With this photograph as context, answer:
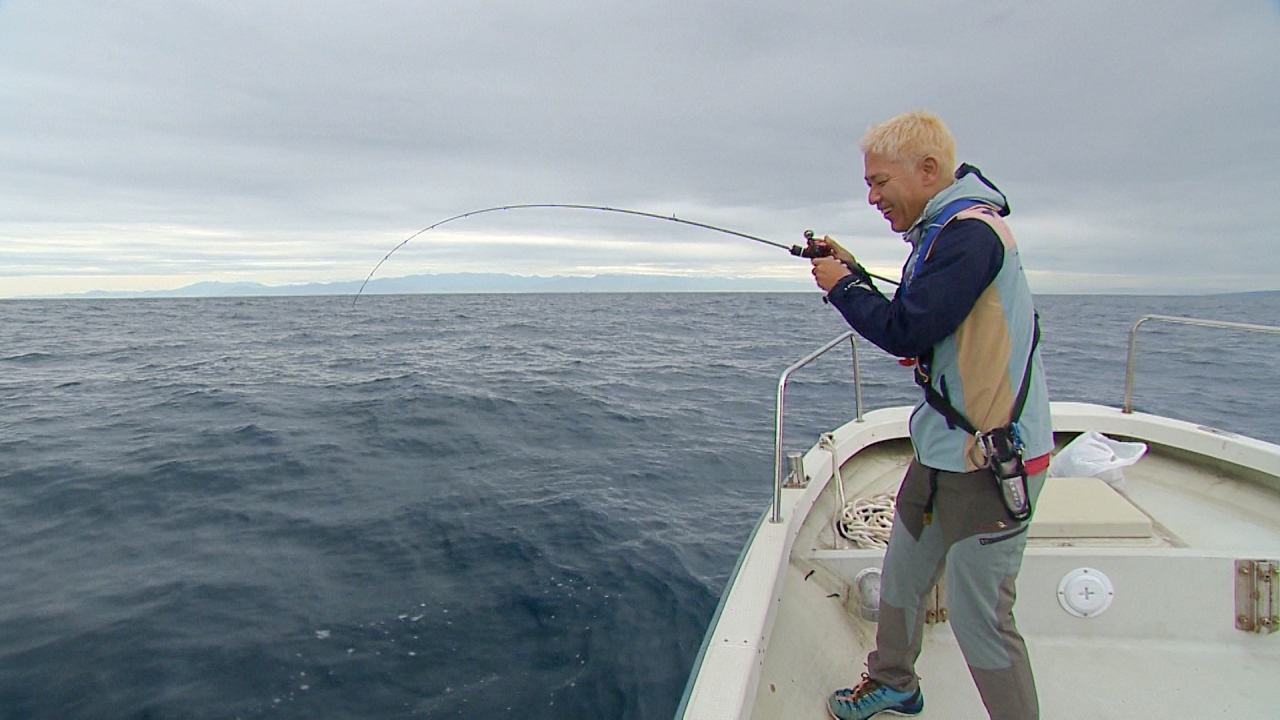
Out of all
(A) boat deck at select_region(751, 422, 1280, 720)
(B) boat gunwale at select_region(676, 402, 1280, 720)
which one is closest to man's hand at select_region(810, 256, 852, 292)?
(B) boat gunwale at select_region(676, 402, 1280, 720)

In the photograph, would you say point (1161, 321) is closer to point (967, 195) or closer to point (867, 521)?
point (867, 521)

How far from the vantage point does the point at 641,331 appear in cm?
2564

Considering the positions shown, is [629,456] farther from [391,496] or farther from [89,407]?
[89,407]

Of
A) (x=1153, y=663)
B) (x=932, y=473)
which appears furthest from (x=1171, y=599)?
(x=932, y=473)

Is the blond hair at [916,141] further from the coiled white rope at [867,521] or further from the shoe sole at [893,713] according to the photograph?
the coiled white rope at [867,521]

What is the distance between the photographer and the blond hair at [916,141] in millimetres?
1749

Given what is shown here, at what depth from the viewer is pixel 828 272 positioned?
75.9 inches

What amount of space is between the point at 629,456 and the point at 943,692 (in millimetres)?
5108

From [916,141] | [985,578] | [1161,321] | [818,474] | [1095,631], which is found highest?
[916,141]

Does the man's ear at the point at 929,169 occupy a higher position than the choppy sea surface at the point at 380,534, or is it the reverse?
the man's ear at the point at 929,169

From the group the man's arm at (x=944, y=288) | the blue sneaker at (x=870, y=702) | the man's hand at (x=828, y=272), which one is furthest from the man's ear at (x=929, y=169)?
the blue sneaker at (x=870, y=702)

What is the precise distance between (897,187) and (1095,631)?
223 centimetres

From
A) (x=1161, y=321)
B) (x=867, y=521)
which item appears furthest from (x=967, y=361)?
(x=1161, y=321)

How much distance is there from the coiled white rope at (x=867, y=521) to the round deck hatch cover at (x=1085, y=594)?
725mm
